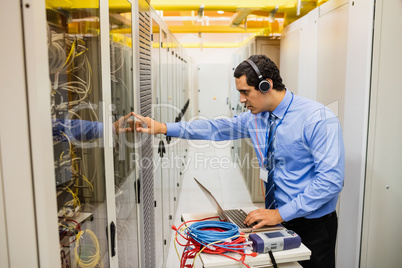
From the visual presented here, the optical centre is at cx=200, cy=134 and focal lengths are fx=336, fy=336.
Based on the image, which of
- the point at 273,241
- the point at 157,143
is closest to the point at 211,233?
the point at 273,241

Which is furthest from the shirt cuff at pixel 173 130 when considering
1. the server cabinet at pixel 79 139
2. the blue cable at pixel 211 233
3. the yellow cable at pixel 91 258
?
the yellow cable at pixel 91 258

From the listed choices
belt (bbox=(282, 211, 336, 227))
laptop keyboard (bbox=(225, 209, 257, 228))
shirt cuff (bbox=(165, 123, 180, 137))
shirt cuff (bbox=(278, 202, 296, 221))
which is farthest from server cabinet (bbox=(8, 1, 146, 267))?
belt (bbox=(282, 211, 336, 227))

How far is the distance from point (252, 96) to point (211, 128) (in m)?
0.50

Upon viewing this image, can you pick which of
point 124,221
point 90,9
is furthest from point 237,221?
point 90,9

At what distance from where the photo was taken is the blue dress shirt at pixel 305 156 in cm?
156

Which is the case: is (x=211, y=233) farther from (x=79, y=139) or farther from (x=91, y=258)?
(x=79, y=139)

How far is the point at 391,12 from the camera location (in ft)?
5.75

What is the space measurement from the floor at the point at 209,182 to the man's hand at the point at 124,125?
179cm

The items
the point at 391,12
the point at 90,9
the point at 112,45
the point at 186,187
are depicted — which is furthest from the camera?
the point at 186,187

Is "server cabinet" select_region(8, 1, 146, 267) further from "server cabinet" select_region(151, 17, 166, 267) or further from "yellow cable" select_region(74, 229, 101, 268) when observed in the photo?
"server cabinet" select_region(151, 17, 166, 267)

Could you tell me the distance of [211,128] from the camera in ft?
7.13

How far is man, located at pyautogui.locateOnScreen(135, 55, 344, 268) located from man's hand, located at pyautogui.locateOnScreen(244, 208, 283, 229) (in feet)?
0.08

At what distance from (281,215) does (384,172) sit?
2.42 ft

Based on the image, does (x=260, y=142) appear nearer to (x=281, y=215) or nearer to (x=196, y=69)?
(x=281, y=215)
